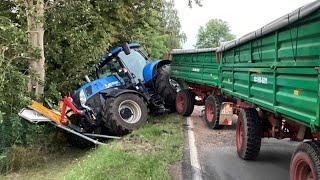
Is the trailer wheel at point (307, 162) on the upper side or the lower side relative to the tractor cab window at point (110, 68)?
lower

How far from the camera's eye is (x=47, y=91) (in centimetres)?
1485

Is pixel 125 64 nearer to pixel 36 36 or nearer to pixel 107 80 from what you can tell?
pixel 107 80

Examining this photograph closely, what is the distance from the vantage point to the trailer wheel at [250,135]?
359 inches

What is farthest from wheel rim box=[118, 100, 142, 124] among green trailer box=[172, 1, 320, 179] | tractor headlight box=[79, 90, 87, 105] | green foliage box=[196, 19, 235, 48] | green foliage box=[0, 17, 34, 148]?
green foliage box=[196, 19, 235, 48]

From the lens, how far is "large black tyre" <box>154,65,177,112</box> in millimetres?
14930

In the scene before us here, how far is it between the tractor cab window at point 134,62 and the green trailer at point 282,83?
408 centimetres

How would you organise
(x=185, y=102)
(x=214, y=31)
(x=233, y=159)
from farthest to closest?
1. (x=214, y=31)
2. (x=185, y=102)
3. (x=233, y=159)

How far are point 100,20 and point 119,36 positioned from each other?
3218mm

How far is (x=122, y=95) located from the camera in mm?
12695

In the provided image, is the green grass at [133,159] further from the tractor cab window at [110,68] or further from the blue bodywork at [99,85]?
the tractor cab window at [110,68]

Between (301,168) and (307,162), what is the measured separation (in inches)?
12.7

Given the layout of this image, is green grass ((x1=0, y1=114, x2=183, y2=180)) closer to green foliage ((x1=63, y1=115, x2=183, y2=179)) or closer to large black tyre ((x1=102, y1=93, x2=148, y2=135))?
green foliage ((x1=63, y1=115, x2=183, y2=179))

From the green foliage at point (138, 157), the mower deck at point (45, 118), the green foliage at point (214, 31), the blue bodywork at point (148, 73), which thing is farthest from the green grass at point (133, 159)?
Result: the green foliage at point (214, 31)

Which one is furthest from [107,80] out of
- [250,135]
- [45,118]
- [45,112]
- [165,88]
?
[250,135]
